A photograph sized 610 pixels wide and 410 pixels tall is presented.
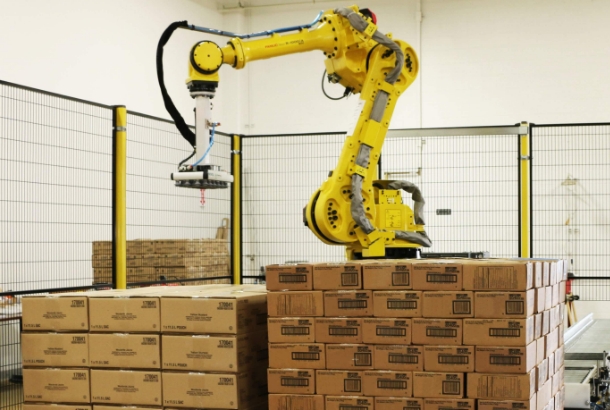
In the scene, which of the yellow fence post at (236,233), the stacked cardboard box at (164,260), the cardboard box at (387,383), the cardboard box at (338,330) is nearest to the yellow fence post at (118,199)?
the stacked cardboard box at (164,260)

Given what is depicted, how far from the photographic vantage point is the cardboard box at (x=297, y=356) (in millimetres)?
4367

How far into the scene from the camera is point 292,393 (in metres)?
4.39

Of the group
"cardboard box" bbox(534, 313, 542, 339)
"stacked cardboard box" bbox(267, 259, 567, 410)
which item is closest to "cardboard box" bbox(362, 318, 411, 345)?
"stacked cardboard box" bbox(267, 259, 567, 410)

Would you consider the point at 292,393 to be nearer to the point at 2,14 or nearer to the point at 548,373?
the point at 548,373

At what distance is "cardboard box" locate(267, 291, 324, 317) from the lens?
441 cm

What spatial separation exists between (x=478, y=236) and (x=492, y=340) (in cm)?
679

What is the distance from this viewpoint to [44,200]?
335 inches

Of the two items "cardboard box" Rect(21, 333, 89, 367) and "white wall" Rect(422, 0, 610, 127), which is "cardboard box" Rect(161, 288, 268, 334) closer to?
"cardboard box" Rect(21, 333, 89, 367)

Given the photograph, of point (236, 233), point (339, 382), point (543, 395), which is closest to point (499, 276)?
point (543, 395)

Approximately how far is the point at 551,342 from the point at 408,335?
1.01m

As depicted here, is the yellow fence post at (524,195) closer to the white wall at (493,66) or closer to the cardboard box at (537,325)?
the cardboard box at (537,325)

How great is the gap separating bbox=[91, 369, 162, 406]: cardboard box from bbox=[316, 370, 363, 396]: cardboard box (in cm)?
94

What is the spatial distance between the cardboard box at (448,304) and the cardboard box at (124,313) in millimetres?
1518

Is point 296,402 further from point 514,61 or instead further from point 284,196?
point 514,61
